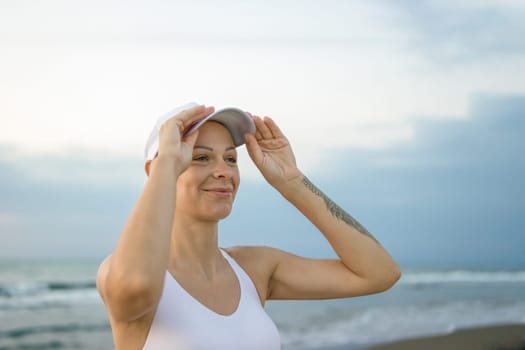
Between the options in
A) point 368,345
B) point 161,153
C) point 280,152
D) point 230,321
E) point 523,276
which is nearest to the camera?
point 161,153

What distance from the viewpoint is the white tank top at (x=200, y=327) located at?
9.06 ft

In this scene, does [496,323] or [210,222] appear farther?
[496,323]

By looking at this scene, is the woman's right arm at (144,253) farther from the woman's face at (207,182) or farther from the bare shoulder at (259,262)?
the bare shoulder at (259,262)

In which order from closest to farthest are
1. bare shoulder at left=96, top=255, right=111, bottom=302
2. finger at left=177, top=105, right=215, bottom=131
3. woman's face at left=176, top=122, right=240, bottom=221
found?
bare shoulder at left=96, top=255, right=111, bottom=302
finger at left=177, top=105, right=215, bottom=131
woman's face at left=176, top=122, right=240, bottom=221

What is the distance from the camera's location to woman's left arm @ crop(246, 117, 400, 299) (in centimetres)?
329

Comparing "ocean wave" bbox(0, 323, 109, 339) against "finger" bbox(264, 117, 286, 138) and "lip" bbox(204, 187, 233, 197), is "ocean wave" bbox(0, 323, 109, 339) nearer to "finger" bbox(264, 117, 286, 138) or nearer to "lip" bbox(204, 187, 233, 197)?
"finger" bbox(264, 117, 286, 138)

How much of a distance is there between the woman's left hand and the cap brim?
63 millimetres

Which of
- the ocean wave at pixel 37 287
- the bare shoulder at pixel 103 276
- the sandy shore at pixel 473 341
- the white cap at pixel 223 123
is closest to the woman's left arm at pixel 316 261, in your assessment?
the white cap at pixel 223 123

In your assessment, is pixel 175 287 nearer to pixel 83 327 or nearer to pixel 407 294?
pixel 83 327

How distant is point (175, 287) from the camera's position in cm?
285

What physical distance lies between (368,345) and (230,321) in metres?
7.53

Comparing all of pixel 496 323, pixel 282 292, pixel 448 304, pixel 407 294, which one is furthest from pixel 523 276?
pixel 282 292

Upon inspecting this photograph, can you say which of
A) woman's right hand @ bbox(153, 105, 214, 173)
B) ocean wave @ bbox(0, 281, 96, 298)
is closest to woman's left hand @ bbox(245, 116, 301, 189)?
woman's right hand @ bbox(153, 105, 214, 173)

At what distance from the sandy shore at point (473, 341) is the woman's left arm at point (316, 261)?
6855mm
